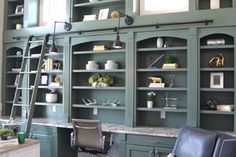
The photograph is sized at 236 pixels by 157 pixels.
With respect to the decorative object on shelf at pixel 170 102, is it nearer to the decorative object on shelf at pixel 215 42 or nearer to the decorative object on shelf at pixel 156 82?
the decorative object on shelf at pixel 156 82

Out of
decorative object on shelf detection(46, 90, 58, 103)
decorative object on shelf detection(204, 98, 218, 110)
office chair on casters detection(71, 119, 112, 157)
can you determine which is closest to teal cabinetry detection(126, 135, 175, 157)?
office chair on casters detection(71, 119, 112, 157)

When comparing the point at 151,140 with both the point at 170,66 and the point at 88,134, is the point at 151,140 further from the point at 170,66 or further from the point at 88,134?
the point at 170,66

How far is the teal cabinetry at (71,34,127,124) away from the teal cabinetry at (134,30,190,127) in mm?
287

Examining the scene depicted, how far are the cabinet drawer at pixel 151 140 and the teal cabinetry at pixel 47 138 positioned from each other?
139cm

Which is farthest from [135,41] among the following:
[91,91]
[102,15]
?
[91,91]

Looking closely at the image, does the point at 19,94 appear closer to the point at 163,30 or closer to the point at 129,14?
the point at 129,14

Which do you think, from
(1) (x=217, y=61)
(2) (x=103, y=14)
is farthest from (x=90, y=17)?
(1) (x=217, y=61)

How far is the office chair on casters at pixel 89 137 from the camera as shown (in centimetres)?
435

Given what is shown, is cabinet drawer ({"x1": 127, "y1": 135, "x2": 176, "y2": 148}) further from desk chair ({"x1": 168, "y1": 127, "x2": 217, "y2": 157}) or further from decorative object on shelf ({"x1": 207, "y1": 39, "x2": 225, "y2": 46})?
decorative object on shelf ({"x1": 207, "y1": 39, "x2": 225, "y2": 46})

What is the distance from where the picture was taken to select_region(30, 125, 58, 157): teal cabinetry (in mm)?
5066

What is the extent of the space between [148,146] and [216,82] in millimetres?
1395

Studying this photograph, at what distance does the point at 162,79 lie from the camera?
493 cm

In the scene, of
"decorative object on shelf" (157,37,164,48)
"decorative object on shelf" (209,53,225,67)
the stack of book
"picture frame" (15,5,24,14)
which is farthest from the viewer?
"picture frame" (15,5,24,14)

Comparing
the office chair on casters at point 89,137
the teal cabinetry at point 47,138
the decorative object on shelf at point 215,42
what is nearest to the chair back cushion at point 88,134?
the office chair on casters at point 89,137
